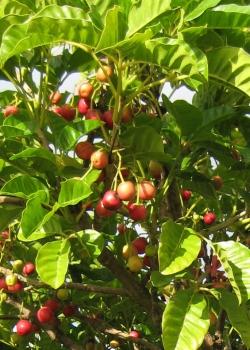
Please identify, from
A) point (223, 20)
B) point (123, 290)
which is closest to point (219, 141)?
point (223, 20)

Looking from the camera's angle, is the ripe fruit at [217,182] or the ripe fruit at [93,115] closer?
the ripe fruit at [93,115]

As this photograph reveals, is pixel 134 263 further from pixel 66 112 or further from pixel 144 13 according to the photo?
pixel 144 13

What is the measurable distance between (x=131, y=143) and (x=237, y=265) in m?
0.39

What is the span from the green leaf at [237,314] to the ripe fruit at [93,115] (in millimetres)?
535

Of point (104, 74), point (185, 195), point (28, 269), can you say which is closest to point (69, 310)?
point (28, 269)

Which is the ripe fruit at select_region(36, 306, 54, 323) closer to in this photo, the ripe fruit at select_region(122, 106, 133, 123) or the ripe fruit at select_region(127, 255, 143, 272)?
the ripe fruit at select_region(127, 255, 143, 272)

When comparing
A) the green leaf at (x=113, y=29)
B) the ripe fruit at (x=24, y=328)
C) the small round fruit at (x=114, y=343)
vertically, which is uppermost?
the green leaf at (x=113, y=29)

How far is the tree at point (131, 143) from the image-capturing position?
4.05 ft

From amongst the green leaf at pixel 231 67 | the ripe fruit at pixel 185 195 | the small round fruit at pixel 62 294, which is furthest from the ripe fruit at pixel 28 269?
the green leaf at pixel 231 67

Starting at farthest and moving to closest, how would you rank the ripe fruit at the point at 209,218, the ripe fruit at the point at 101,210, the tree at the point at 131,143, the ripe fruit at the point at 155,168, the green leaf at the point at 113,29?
the ripe fruit at the point at 209,218, the ripe fruit at the point at 155,168, the ripe fruit at the point at 101,210, the tree at the point at 131,143, the green leaf at the point at 113,29

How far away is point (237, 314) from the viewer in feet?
4.99

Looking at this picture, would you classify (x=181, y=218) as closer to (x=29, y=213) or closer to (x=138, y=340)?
(x=138, y=340)

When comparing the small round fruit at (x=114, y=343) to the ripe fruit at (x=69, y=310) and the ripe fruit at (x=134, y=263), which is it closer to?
the ripe fruit at (x=69, y=310)

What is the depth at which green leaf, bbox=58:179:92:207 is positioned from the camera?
135 cm
